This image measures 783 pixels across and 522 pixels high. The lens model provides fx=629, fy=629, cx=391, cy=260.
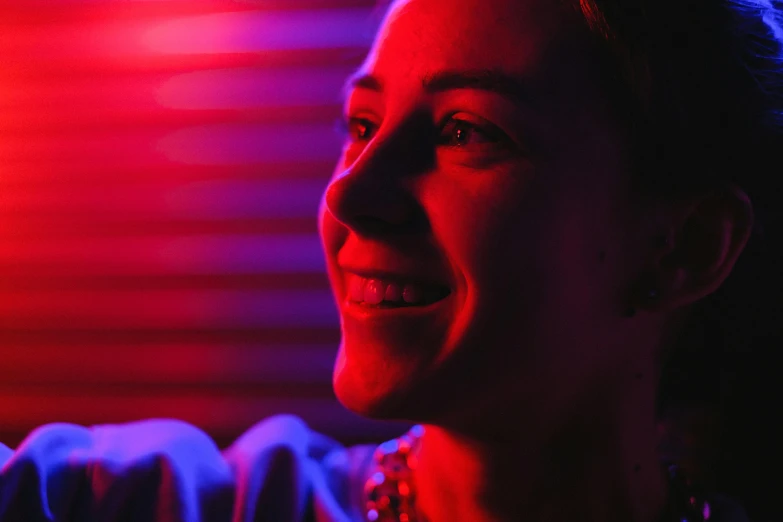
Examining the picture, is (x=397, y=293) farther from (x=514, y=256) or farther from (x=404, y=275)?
(x=514, y=256)

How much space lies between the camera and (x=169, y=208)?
2.14 meters

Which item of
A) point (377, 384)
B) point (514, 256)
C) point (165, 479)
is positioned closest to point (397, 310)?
point (377, 384)

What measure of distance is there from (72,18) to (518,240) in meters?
1.72

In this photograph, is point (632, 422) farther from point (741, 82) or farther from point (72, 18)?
point (72, 18)

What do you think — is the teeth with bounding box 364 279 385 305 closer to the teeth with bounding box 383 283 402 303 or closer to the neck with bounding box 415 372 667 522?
the teeth with bounding box 383 283 402 303

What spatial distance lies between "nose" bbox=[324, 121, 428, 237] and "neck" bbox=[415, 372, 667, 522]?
47 centimetres

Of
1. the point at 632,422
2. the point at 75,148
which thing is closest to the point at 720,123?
the point at 632,422

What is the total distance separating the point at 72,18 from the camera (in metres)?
2.06

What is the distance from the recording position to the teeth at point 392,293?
1291mm

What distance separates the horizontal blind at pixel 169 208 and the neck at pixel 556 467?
2.57 feet

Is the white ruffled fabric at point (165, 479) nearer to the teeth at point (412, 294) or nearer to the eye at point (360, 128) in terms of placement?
the teeth at point (412, 294)

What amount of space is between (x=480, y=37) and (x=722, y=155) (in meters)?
0.64

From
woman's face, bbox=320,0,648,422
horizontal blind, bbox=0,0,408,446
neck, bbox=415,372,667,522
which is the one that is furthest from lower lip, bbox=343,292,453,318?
horizontal blind, bbox=0,0,408,446

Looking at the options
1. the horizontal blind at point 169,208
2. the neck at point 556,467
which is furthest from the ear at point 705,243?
the horizontal blind at point 169,208
